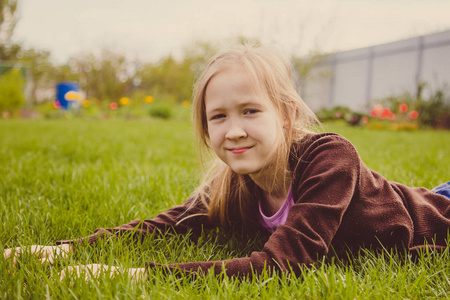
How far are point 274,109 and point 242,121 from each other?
15cm

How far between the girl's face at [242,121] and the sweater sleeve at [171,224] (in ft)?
1.54

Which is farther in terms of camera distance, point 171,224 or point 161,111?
point 161,111

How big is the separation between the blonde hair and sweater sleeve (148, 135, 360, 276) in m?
0.21

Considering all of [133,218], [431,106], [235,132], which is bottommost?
[133,218]

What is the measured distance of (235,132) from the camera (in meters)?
1.39

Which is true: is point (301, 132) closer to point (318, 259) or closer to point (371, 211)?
point (371, 211)

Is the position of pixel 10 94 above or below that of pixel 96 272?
above

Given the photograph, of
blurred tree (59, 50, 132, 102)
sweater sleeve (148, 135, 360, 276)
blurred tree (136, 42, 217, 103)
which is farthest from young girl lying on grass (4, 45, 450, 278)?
blurred tree (59, 50, 132, 102)

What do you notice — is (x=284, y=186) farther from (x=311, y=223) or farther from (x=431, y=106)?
(x=431, y=106)

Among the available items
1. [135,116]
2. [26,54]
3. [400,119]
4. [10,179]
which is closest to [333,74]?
[400,119]

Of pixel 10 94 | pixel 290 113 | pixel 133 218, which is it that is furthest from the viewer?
pixel 10 94

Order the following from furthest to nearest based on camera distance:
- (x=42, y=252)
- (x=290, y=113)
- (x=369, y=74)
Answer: (x=369, y=74)
(x=290, y=113)
(x=42, y=252)

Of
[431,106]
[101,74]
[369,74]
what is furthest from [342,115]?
[101,74]

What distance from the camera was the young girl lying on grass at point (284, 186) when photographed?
1267mm
